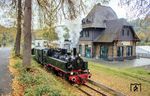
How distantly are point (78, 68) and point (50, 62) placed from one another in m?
4.52

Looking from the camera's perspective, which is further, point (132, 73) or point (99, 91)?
point (132, 73)

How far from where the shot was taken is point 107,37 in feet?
120

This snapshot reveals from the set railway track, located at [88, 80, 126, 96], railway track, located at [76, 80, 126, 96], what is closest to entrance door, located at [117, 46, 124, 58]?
railway track, located at [88, 80, 126, 96]

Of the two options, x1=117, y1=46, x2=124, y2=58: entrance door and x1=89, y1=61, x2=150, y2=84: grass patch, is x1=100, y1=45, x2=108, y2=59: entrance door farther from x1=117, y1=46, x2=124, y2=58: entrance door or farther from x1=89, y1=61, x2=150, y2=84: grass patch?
x1=89, y1=61, x2=150, y2=84: grass patch

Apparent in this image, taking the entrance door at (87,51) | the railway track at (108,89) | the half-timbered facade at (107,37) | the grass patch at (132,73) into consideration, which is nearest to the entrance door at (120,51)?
the half-timbered facade at (107,37)

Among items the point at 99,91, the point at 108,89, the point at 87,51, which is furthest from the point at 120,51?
the point at 99,91

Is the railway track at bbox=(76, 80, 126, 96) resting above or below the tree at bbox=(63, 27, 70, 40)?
below

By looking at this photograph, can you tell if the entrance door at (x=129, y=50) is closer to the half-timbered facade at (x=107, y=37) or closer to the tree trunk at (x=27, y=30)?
the half-timbered facade at (x=107, y=37)

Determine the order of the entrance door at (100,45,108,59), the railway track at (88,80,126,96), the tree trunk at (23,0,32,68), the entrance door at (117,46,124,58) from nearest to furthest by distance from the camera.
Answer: the railway track at (88,80,126,96) → the tree trunk at (23,0,32,68) → the entrance door at (117,46,124,58) → the entrance door at (100,45,108,59)

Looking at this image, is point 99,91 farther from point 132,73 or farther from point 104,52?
point 104,52

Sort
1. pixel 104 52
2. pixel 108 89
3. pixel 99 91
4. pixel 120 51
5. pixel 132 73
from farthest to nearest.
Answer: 1. pixel 104 52
2. pixel 120 51
3. pixel 132 73
4. pixel 108 89
5. pixel 99 91

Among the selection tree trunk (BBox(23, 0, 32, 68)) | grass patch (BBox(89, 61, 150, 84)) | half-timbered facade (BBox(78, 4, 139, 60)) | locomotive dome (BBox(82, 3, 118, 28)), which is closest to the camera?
tree trunk (BBox(23, 0, 32, 68))

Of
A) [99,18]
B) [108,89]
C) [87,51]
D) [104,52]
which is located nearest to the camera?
[108,89]

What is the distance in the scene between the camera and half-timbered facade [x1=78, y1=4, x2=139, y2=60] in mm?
36125
